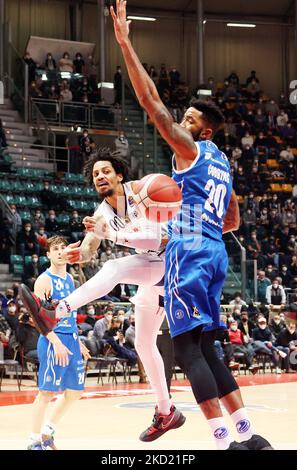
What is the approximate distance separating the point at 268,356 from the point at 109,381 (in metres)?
3.94

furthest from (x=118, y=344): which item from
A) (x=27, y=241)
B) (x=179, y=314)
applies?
(x=179, y=314)

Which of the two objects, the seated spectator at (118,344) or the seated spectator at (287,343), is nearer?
the seated spectator at (118,344)

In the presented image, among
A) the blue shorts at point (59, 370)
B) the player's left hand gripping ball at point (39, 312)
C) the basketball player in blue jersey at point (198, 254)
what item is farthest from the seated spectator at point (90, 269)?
the basketball player in blue jersey at point (198, 254)

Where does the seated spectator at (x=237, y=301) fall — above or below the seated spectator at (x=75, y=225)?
below

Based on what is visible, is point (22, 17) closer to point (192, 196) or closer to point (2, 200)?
point (2, 200)

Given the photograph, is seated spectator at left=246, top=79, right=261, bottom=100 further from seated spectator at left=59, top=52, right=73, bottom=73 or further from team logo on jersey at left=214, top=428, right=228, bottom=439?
team logo on jersey at left=214, top=428, right=228, bottom=439

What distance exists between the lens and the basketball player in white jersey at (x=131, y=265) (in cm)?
531

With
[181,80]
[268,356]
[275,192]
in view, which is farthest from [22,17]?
[268,356]

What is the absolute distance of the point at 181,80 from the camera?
99.3ft

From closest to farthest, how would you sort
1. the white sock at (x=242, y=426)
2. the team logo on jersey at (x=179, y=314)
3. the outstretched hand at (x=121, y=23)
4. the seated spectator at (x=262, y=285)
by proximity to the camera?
the team logo on jersey at (x=179, y=314)
the white sock at (x=242, y=426)
the outstretched hand at (x=121, y=23)
the seated spectator at (x=262, y=285)

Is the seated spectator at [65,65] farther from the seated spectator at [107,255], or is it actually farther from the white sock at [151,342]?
the white sock at [151,342]

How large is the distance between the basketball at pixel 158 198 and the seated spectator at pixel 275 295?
13797mm

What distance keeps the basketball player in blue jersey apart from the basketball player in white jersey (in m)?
0.46

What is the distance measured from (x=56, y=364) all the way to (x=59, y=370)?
53mm
